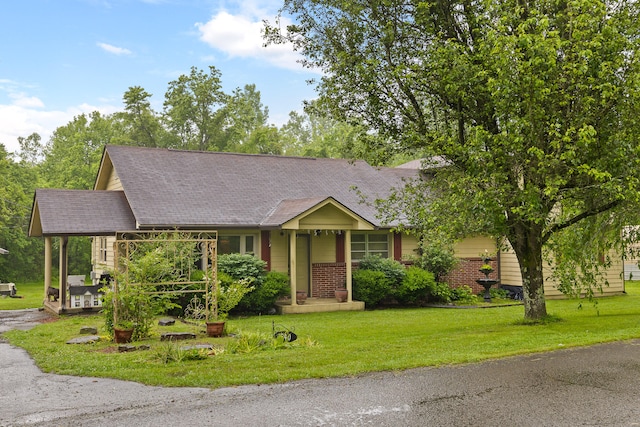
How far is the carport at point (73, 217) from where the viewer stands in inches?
→ 620

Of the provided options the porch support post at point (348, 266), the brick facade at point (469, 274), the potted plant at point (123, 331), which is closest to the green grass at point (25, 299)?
the potted plant at point (123, 331)

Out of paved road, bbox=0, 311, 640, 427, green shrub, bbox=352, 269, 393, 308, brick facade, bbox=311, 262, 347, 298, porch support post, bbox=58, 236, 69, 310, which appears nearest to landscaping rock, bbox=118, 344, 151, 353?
paved road, bbox=0, 311, 640, 427

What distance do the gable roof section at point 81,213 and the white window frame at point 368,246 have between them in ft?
23.7

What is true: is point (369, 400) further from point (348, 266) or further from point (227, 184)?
point (227, 184)

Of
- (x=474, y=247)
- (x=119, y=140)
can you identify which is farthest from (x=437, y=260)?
(x=119, y=140)

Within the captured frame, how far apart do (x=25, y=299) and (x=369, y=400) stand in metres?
20.0

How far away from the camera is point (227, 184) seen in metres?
19.6

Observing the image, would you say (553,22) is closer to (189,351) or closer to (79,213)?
(189,351)

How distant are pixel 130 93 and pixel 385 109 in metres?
29.6

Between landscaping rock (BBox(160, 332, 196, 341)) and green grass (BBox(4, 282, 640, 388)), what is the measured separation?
161 mm

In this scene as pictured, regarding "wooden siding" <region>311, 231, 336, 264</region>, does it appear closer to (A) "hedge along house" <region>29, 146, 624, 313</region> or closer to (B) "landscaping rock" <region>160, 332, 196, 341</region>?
(A) "hedge along house" <region>29, 146, 624, 313</region>

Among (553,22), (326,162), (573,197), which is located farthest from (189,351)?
(326,162)

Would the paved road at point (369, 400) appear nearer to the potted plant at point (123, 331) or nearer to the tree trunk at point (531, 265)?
the potted plant at point (123, 331)

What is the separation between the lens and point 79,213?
1672 centimetres
